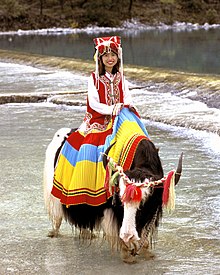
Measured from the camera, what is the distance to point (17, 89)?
13.4m

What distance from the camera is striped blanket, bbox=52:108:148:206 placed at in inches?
150

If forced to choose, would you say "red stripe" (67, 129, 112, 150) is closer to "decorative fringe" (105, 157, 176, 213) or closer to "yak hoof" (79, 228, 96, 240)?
"decorative fringe" (105, 157, 176, 213)

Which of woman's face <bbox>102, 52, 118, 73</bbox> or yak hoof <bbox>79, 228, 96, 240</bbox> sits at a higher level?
woman's face <bbox>102, 52, 118, 73</bbox>

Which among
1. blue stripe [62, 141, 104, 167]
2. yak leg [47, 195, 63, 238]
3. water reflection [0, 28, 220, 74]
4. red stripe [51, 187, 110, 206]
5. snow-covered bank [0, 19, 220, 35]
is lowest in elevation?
snow-covered bank [0, 19, 220, 35]

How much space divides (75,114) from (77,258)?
21.3ft

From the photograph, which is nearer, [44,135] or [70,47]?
[44,135]

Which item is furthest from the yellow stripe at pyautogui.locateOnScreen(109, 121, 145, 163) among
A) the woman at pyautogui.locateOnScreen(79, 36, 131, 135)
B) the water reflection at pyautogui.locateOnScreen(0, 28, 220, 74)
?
the water reflection at pyautogui.locateOnScreen(0, 28, 220, 74)

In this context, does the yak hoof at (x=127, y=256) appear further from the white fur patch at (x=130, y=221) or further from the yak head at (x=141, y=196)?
the white fur patch at (x=130, y=221)

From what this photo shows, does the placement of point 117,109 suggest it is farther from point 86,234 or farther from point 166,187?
point 86,234

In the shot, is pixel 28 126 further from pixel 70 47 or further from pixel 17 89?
pixel 70 47

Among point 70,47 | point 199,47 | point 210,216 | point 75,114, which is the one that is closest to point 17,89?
point 75,114

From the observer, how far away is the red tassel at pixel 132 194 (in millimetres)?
3449

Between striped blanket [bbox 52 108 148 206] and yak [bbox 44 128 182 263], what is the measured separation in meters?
0.07

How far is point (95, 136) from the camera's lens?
162 inches
